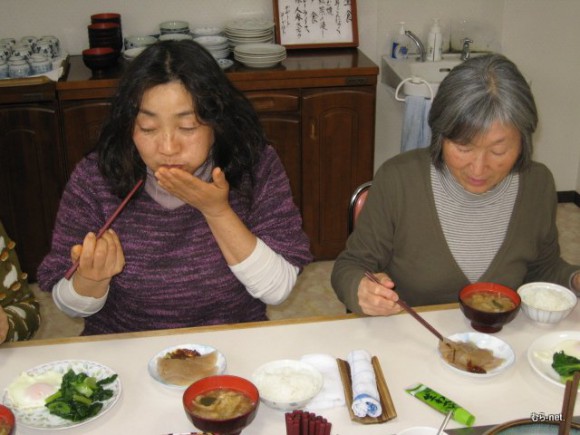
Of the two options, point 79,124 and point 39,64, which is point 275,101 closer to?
point 79,124

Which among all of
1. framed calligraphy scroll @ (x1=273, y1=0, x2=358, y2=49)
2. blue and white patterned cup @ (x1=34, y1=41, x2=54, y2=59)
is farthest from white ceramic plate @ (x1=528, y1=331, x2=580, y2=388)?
blue and white patterned cup @ (x1=34, y1=41, x2=54, y2=59)

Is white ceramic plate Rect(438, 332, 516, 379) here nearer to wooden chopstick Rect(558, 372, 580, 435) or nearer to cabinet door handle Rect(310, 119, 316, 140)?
wooden chopstick Rect(558, 372, 580, 435)

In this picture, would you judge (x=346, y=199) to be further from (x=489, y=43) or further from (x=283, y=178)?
(x=283, y=178)

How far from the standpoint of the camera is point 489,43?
3803 mm

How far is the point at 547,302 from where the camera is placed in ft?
5.17

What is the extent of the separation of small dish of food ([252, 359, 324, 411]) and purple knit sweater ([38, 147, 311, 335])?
381mm

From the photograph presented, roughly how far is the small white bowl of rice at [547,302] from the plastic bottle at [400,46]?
221 centimetres

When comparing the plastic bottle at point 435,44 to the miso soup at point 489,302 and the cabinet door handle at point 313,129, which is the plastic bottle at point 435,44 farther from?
the miso soup at point 489,302

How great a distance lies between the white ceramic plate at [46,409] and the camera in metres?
1.22

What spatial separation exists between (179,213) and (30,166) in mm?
1705

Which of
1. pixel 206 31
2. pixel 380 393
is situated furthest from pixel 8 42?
pixel 380 393

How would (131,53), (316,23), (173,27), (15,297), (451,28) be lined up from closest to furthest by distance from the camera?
(15,297) < (131,53) < (173,27) < (316,23) < (451,28)

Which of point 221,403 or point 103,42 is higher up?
point 103,42

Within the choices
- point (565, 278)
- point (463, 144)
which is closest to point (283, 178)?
point (463, 144)
